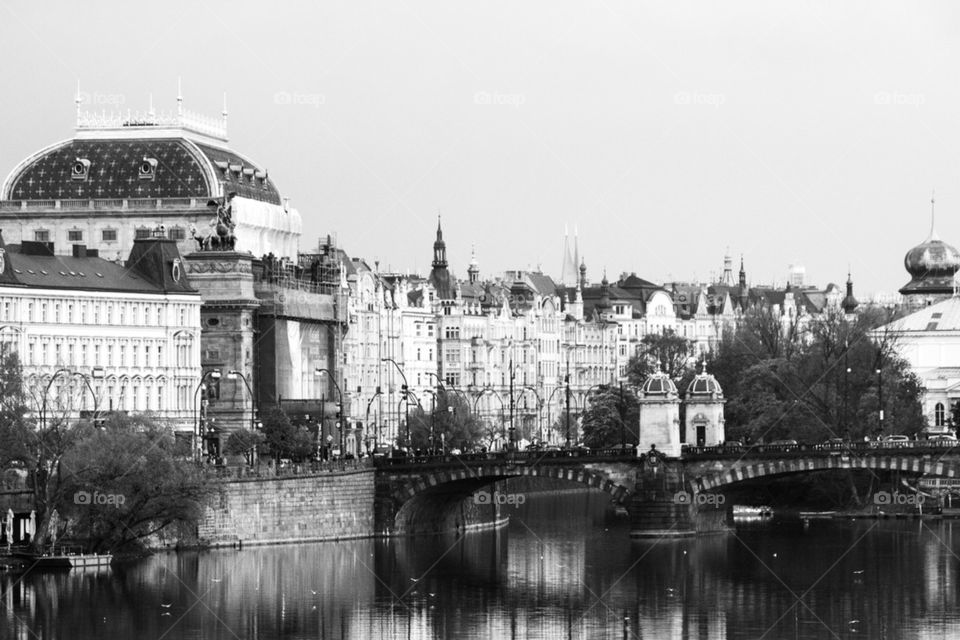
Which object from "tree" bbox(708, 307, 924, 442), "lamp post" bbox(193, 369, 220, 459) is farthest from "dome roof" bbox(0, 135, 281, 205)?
"tree" bbox(708, 307, 924, 442)

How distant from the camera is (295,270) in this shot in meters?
191

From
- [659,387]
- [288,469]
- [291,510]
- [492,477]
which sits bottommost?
[291,510]

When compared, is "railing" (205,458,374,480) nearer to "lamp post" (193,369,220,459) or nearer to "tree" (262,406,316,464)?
"lamp post" (193,369,220,459)

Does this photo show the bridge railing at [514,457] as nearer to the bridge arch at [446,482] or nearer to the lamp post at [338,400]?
the bridge arch at [446,482]

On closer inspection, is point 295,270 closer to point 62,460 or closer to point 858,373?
point 858,373

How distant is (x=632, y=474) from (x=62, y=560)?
3190 cm

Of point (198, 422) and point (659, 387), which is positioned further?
point (198, 422)

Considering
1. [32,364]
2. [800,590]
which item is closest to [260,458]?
[32,364]

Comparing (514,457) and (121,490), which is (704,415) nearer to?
(514,457)

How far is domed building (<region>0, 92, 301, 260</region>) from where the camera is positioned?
184375 mm

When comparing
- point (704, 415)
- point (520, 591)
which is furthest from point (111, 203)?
point (520, 591)

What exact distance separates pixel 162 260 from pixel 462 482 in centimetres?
2419

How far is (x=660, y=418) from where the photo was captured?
156 meters

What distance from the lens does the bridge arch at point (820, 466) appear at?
5768 inches
